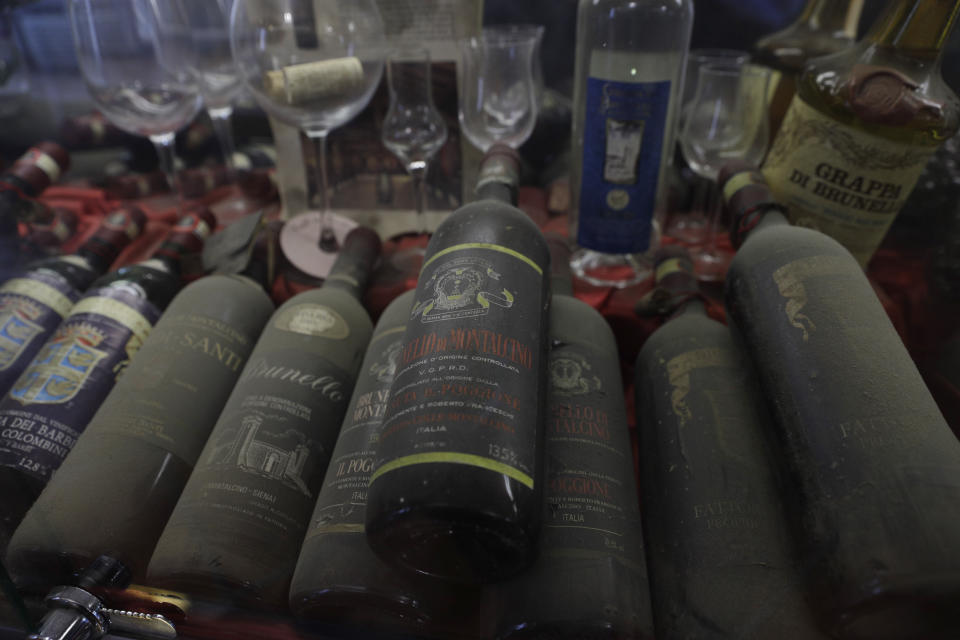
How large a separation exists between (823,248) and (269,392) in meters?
0.56

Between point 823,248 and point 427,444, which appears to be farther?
point 823,248

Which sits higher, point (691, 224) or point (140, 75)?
point (140, 75)

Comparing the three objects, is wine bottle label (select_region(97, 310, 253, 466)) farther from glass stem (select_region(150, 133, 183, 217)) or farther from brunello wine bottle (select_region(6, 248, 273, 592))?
glass stem (select_region(150, 133, 183, 217))

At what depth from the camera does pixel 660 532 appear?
524 mm

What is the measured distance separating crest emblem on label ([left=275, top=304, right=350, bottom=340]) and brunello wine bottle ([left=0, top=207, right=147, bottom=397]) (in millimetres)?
324

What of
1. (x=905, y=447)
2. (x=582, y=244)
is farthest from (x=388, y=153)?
(x=905, y=447)

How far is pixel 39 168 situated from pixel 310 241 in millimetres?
451

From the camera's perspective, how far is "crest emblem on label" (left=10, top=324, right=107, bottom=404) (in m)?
0.65

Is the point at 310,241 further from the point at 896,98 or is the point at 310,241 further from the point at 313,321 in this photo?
the point at 896,98

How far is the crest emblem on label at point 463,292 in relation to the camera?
0.47 metres

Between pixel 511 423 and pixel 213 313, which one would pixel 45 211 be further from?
pixel 511 423

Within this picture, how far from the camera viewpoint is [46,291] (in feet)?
2.53

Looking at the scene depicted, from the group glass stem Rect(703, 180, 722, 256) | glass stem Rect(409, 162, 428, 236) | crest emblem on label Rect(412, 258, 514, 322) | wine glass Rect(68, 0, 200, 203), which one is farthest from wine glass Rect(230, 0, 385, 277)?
glass stem Rect(703, 180, 722, 256)

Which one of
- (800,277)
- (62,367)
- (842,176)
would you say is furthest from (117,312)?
(842,176)
